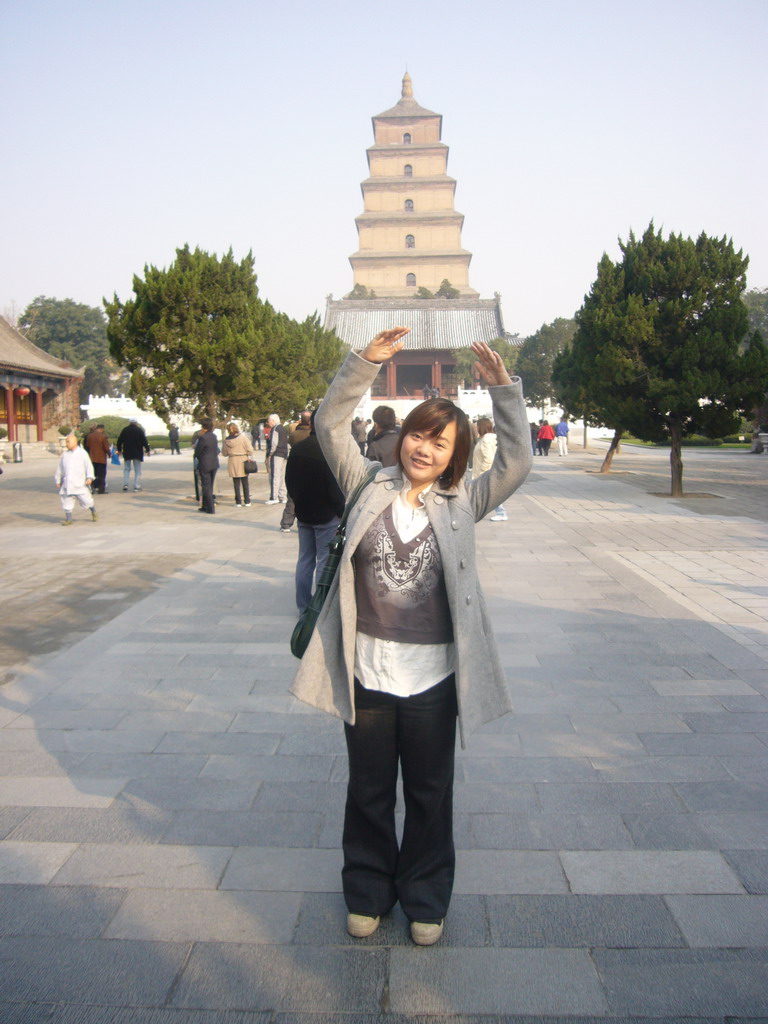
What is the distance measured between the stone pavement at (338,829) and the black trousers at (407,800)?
14 centimetres

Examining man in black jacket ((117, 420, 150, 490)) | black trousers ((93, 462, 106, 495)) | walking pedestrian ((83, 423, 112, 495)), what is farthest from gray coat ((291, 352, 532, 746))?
man in black jacket ((117, 420, 150, 490))

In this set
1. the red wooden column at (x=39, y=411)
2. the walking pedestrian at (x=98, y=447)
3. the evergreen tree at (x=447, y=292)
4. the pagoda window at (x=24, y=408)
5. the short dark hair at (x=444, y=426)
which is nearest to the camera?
the short dark hair at (x=444, y=426)

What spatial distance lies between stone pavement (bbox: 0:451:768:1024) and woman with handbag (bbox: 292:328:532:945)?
23cm

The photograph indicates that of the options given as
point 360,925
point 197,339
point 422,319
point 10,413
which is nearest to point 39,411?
point 10,413

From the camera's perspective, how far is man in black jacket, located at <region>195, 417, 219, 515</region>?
43.2 feet

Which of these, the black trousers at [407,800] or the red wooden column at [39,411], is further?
the red wooden column at [39,411]

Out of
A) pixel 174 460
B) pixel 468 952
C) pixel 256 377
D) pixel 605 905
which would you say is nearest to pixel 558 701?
pixel 605 905

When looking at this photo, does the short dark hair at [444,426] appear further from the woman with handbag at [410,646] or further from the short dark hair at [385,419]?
the short dark hair at [385,419]

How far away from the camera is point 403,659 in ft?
8.28

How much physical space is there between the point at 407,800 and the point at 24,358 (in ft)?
107

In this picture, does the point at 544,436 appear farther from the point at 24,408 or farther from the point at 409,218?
the point at 409,218

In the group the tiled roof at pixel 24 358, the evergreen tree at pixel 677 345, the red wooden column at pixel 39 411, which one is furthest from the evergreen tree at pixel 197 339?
the red wooden column at pixel 39 411

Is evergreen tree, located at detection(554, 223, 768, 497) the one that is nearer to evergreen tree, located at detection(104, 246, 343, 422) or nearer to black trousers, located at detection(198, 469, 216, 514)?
evergreen tree, located at detection(104, 246, 343, 422)

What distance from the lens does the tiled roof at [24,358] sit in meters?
30.0
